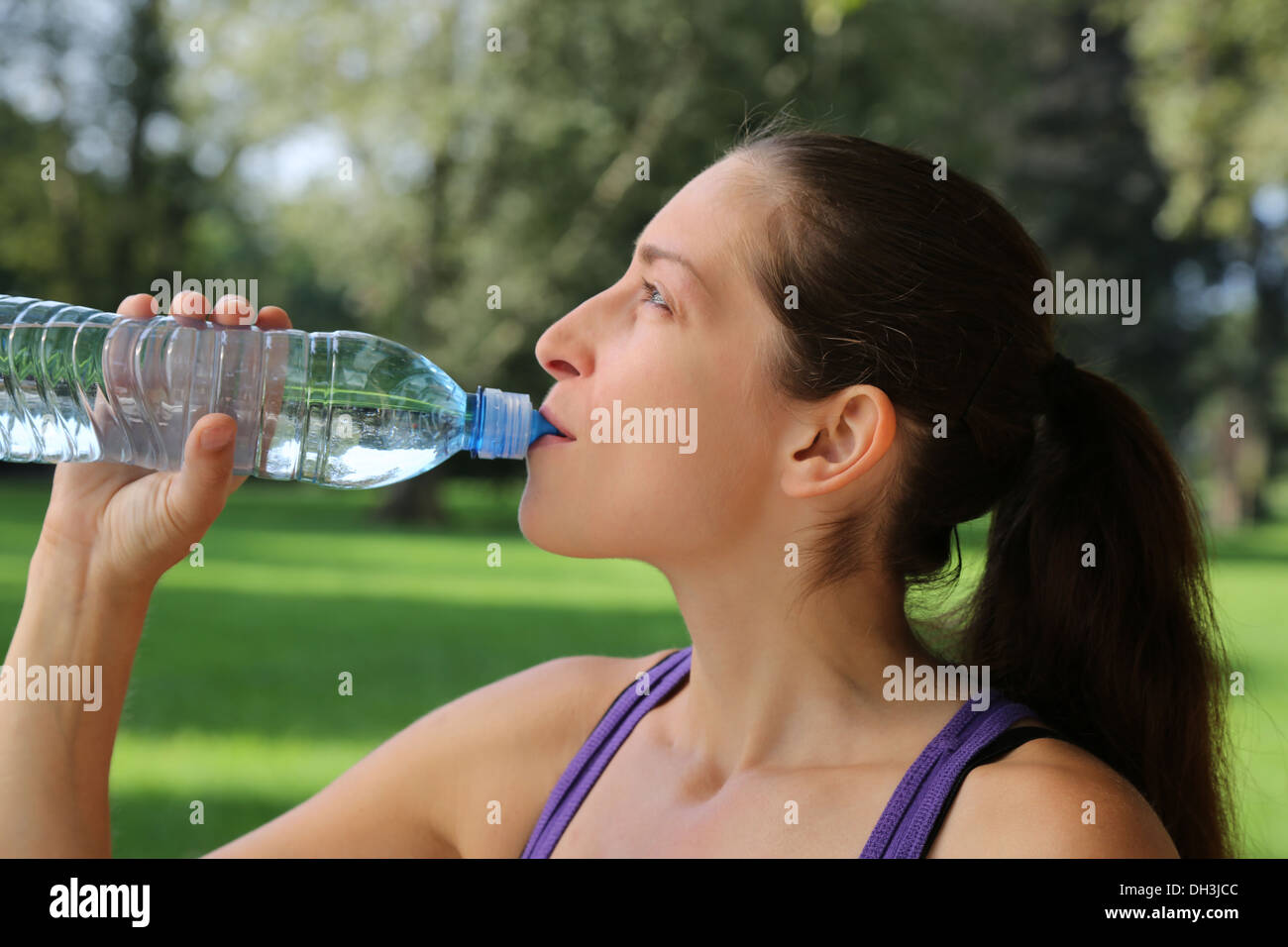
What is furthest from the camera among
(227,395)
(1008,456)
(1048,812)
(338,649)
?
(338,649)

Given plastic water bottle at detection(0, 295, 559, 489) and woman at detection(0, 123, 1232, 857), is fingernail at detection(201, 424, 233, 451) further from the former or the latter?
plastic water bottle at detection(0, 295, 559, 489)

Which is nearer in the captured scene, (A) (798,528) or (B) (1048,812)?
(B) (1048,812)

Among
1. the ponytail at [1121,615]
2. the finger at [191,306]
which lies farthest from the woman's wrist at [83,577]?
the ponytail at [1121,615]

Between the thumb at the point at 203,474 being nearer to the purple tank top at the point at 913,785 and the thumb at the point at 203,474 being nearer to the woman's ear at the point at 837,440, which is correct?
the purple tank top at the point at 913,785

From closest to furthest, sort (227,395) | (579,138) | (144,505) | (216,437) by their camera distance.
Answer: (216,437) → (144,505) → (227,395) → (579,138)

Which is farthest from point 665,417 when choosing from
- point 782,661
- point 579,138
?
point 579,138

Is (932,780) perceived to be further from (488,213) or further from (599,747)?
(488,213)

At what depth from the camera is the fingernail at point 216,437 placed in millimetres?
1812

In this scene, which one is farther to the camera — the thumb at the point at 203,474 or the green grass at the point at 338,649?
the green grass at the point at 338,649

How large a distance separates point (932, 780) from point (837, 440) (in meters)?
0.52

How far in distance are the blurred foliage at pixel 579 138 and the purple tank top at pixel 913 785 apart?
11.9m

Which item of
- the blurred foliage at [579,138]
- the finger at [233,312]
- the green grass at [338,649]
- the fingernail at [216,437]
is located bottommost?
the green grass at [338,649]

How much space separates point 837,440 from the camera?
1.94 meters
